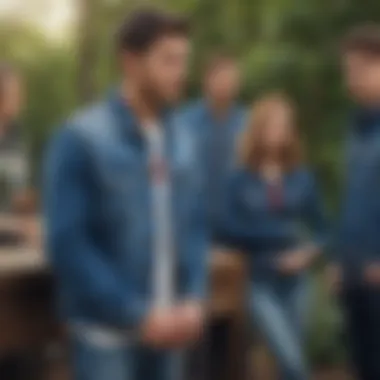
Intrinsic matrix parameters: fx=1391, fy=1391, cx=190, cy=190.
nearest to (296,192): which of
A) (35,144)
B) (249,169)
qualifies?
(249,169)

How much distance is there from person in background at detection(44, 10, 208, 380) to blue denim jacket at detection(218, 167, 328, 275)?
144 centimetres

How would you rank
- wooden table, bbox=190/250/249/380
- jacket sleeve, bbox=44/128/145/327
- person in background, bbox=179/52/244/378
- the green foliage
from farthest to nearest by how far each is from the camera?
the green foliage
person in background, bbox=179/52/244/378
wooden table, bbox=190/250/249/380
jacket sleeve, bbox=44/128/145/327

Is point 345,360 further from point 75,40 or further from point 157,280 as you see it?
point 157,280

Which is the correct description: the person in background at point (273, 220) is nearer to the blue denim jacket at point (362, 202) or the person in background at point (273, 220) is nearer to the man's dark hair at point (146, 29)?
the blue denim jacket at point (362, 202)

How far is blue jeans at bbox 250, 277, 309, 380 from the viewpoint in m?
4.04

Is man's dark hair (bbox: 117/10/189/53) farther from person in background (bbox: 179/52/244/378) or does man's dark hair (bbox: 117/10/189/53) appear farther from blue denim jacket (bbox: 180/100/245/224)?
blue denim jacket (bbox: 180/100/245/224)

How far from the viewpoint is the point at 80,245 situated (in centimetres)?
250

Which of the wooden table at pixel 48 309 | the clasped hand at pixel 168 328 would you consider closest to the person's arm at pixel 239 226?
the wooden table at pixel 48 309

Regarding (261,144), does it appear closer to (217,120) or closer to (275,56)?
(217,120)

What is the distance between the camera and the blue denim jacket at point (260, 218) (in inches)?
160

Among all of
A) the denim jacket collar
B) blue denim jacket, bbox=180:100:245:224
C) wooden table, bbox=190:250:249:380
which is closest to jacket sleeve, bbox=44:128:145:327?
the denim jacket collar

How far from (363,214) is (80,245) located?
3.97ft

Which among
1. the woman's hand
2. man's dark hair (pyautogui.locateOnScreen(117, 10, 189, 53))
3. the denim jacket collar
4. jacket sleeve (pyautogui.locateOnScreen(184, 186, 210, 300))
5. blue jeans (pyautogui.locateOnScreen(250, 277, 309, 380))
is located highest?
man's dark hair (pyautogui.locateOnScreen(117, 10, 189, 53))

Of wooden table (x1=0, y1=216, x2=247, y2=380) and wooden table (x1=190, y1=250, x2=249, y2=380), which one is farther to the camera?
wooden table (x1=190, y1=250, x2=249, y2=380)
